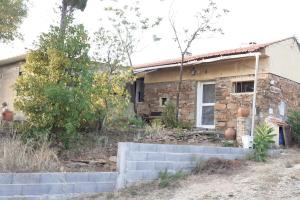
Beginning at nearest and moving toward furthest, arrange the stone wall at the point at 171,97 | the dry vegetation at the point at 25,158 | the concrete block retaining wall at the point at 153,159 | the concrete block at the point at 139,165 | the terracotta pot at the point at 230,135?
the dry vegetation at the point at 25,158
the concrete block retaining wall at the point at 153,159
the concrete block at the point at 139,165
the terracotta pot at the point at 230,135
the stone wall at the point at 171,97

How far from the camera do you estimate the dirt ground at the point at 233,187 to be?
7.95 m

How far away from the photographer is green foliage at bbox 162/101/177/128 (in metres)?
15.2

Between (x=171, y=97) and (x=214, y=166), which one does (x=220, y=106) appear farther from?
(x=214, y=166)

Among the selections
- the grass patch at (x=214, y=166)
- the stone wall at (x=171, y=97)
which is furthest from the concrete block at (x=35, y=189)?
the stone wall at (x=171, y=97)

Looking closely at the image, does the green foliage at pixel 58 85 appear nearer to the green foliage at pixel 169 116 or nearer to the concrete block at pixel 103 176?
the concrete block at pixel 103 176

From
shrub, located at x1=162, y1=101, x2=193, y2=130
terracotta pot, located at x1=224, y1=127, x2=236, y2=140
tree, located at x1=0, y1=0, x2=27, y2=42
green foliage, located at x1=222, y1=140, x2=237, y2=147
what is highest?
tree, located at x1=0, y1=0, x2=27, y2=42

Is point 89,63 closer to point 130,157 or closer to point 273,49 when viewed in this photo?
point 130,157

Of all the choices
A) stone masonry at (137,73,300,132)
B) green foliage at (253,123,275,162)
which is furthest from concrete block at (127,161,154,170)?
stone masonry at (137,73,300,132)

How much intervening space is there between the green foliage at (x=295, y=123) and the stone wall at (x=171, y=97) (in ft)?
11.2

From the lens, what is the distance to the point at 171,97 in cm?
1712

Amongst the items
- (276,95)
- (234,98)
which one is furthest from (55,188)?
(276,95)

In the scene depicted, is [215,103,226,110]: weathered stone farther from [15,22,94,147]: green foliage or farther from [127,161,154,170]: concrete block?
[127,161,154,170]: concrete block

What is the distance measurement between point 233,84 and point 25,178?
365 inches

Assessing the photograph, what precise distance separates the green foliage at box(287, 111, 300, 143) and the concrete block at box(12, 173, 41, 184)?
29.6 ft
